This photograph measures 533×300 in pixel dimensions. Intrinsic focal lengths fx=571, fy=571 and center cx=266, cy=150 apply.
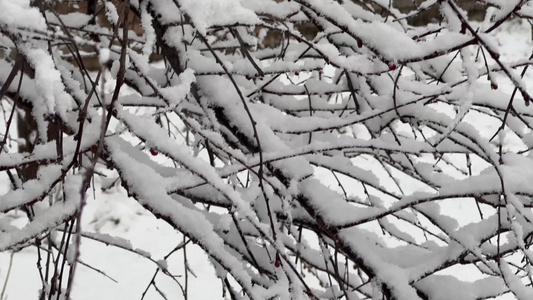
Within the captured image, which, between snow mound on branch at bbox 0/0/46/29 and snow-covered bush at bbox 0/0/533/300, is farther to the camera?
snow-covered bush at bbox 0/0/533/300

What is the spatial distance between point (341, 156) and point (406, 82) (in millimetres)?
249

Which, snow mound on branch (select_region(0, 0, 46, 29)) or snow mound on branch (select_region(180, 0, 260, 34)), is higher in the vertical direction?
snow mound on branch (select_region(180, 0, 260, 34))

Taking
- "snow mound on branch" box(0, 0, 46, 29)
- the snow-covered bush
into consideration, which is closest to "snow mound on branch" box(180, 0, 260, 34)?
the snow-covered bush

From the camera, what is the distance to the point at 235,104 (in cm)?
120

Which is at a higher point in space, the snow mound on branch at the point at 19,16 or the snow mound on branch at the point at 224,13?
the snow mound on branch at the point at 224,13

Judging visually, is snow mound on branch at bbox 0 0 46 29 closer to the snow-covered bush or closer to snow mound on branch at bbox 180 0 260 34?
the snow-covered bush

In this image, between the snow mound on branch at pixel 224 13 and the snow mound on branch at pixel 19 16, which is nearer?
the snow mound on branch at pixel 19 16

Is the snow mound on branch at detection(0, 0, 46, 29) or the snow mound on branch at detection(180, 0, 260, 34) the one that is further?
the snow mound on branch at detection(180, 0, 260, 34)

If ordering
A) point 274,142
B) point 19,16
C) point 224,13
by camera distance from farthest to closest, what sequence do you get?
point 274,142
point 224,13
point 19,16

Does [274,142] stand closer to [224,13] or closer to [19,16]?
[224,13]

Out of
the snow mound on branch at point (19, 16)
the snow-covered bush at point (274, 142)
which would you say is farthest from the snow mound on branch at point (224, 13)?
the snow mound on branch at point (19, 16)

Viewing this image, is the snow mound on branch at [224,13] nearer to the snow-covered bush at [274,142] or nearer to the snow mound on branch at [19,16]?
the snow-covered bush at [274,142]

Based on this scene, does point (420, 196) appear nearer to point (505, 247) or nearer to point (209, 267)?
point (505, 247)

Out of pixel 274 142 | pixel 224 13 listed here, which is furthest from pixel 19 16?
pixel 274 142
